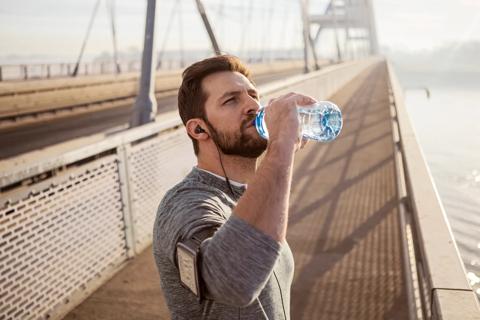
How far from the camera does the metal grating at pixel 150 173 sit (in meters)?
4.65

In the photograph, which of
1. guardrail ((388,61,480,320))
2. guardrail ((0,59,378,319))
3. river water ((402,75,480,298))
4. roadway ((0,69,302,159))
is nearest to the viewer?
guardrail ((388,61,480,320))

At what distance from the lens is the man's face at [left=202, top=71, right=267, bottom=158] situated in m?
1.64

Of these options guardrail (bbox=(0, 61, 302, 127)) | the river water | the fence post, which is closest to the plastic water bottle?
the river water

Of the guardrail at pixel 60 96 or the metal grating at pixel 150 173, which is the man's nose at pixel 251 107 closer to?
the metal grating at pixel 150 173

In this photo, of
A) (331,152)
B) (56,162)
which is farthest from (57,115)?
(56,162)

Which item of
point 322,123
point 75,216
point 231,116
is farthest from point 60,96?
point 231,116

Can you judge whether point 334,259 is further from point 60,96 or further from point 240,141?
point 60,96

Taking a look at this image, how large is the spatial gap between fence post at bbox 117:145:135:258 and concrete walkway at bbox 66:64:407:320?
20 cm

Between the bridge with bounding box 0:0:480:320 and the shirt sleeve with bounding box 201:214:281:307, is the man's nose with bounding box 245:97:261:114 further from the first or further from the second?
the bridge with bounding box 0:0:480:320

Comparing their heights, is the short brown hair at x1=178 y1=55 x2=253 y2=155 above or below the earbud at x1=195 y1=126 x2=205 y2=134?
above

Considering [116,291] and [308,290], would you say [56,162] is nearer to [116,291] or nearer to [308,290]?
[116,291]

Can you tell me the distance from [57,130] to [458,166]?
48.1ft

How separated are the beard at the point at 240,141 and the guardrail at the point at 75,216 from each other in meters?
1.91

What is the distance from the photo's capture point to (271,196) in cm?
129
